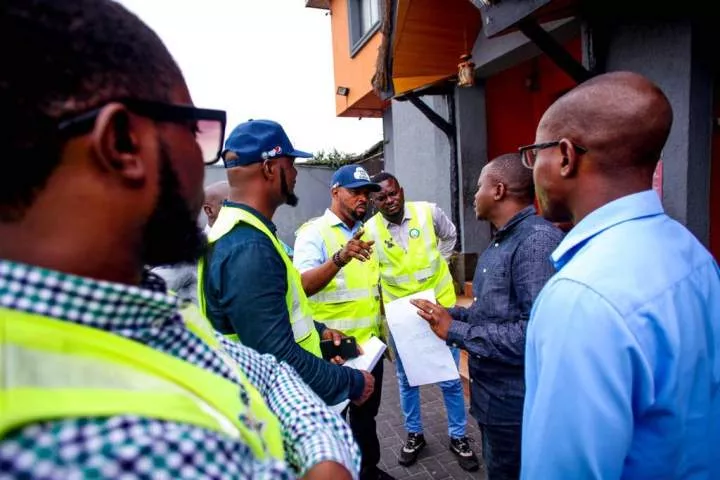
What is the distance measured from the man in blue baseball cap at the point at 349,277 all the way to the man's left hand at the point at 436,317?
2.15ft

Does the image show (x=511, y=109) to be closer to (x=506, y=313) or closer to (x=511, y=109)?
(x=511, y=109)

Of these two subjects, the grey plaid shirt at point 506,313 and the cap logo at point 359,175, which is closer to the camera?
the grey plaid shirt at point 506,313

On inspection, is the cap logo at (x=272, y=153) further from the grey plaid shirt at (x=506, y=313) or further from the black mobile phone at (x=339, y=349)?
the grey plaid shirt at (x=506, y=313)

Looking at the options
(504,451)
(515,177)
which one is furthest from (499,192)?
(504,451)

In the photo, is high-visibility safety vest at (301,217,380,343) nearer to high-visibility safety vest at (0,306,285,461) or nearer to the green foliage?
high-visibility safety vest at (0,306,285,461)

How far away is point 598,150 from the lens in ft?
4.01

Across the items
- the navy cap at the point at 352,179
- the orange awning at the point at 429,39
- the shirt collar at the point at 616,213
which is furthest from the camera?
the orange awning at the point at 429,39

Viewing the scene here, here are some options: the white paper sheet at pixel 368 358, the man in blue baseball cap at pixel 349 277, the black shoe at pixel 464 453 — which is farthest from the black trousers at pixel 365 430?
the black shoe at pixel 464 453

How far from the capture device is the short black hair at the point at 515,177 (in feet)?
7.31

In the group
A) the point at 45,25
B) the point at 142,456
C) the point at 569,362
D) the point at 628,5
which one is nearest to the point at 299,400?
the point at 142,456

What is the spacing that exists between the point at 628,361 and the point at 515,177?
4.58ft

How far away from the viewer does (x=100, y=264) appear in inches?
26.7

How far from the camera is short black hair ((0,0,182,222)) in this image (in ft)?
1.91

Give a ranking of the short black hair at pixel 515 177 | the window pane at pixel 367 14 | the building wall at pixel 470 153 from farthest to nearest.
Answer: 1. the window pane at pixel 367 14
2. the building wall at pixel 470 153
3. the short black hair at pixel 515 177
